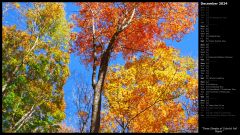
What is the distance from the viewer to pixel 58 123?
1930 cm

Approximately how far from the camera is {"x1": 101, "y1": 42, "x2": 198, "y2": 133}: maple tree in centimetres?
1792

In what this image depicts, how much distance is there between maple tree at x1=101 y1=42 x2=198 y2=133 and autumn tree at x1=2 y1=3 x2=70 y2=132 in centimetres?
319

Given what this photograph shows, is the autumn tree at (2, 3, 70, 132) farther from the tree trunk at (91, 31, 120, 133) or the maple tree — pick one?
the tree trunk at (91, 31, 120, 133)

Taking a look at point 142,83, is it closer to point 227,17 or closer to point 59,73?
point 59,73

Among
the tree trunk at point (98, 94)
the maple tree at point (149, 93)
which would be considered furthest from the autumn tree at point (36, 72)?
the tree trunk at point (98, 94)

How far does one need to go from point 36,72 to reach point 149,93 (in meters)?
6.86

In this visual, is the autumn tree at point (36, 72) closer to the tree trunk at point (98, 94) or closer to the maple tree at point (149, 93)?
the maple tree at point (149, 93)

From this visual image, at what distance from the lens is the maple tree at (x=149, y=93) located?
58.8 ft

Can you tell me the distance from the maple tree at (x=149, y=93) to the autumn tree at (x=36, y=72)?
10.5 ft

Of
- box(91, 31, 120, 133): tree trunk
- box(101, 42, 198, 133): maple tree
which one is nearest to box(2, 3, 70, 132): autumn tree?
box(101, 42, 198, 133): maple tree

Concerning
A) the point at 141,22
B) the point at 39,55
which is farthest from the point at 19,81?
the point at 141,22

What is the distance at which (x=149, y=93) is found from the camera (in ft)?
59.9

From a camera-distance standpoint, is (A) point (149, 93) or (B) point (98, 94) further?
(A) point (149, 93)

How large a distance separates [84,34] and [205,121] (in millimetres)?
8310
